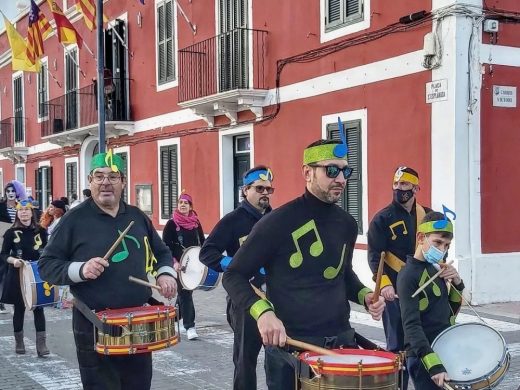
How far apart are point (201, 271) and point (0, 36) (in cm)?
3060

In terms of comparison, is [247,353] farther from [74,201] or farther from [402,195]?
[74,201]

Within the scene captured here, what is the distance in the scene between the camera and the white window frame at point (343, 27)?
12.6 m

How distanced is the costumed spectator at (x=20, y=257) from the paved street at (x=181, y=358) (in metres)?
0.25

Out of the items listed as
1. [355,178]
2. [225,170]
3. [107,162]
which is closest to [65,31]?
[225,170]

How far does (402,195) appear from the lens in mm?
6473

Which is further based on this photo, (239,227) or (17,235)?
(17,235)

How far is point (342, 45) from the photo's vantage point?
13.1 metres

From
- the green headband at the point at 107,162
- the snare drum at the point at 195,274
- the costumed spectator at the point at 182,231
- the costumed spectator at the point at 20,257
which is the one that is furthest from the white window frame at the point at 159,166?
the green headband at the point at 107,162

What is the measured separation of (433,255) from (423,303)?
301 millimetres

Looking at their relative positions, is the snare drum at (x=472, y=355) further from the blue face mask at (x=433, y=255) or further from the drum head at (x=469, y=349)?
the blue face mask at (x=433, y=255)

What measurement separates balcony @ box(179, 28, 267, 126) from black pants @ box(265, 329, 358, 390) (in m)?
11.6

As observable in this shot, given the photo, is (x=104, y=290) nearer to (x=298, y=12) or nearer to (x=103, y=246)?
(x=103, y=246)

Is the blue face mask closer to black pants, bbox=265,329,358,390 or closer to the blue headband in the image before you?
black pants, bbox=265,329,358,390

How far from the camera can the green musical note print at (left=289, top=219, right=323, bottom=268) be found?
12.4 feet
